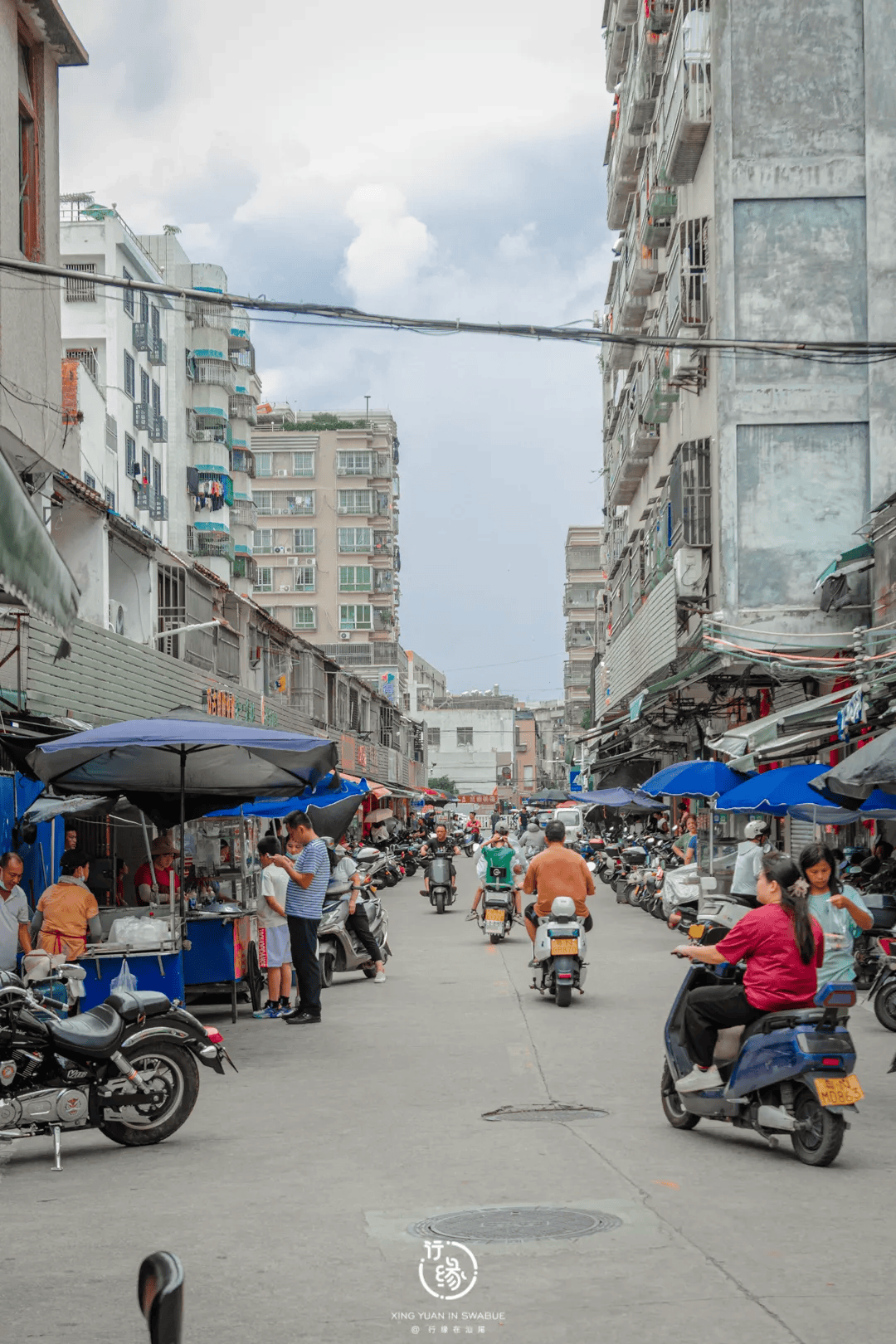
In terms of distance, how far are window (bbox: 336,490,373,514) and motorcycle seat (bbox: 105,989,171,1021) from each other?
87.7 metres

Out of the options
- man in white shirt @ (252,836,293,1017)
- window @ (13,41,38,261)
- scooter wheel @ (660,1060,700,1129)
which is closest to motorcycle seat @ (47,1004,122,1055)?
scooter wheel @ (660,1060,700,1129)

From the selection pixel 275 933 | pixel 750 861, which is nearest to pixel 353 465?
pixel 750 861

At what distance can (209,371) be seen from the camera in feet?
192

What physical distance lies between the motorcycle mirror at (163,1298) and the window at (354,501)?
94.1 metres

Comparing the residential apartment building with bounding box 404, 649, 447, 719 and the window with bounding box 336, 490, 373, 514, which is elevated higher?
the window with bounding box 336, 490, 373, 514

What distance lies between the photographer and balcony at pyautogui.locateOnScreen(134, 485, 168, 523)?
161ft

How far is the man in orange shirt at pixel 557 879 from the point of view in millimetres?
15219

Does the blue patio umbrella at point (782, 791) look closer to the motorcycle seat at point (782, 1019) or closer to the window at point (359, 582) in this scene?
the motorcycle seat at point (782, 1019)

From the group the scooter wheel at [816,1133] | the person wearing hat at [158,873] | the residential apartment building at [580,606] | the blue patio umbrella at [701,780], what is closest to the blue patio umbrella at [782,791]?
the blue patio umbrella at [701,780]

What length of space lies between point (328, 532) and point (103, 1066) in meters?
88.6

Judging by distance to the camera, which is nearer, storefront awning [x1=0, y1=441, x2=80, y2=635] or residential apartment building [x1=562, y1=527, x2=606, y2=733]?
storefront awning [x1=0, y1=441, x2=80, y2=635]

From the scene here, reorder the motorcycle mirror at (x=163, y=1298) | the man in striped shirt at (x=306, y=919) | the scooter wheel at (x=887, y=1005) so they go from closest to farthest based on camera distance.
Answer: the motorcycle mirror at (x=163, y=1298) → the scooter wheel at (x=887, y=1005) → the man in striped shirt at (x=306, y=919)

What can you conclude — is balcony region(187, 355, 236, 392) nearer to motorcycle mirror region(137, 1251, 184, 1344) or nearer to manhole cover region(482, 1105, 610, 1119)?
manhole cover region(482, 1105, 610, 1119)

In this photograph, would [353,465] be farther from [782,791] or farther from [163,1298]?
[163,1298]
